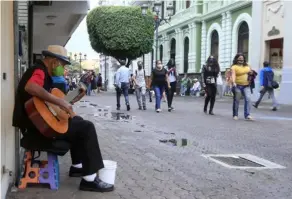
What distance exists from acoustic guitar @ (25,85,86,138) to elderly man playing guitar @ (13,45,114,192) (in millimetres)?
49

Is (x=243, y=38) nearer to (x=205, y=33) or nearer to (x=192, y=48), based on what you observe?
(x=205, y=33)

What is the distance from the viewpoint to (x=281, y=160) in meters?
6.64

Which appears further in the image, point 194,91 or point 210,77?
point 194,91

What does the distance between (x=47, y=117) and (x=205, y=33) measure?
3320cm

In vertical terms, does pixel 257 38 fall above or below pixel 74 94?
above

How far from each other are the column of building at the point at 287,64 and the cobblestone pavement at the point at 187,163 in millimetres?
10032

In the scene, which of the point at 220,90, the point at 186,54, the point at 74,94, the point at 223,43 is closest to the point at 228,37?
the point at 223,43

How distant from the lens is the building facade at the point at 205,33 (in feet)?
98.3

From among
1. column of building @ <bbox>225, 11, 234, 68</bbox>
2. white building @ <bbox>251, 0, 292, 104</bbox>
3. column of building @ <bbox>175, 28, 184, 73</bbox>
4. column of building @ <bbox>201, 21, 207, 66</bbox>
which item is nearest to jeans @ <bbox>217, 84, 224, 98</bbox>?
column of building @ <bbox>225, 11, 234, 68</bbox>

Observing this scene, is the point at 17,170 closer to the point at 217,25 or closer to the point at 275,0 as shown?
the point at 275,0

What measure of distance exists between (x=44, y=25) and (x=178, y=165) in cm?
785

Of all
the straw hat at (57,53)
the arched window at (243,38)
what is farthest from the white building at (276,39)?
the straw hat at (57,53)

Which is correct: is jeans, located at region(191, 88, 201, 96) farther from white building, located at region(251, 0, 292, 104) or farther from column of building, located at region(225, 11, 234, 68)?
white building, located at region(251, 0, 292, 104)

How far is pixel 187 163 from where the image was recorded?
6250mm
